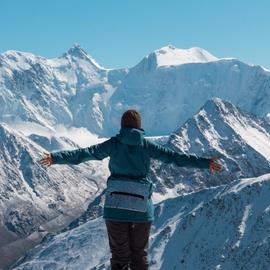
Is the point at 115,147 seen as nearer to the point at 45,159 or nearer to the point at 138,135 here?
the point at 138,135

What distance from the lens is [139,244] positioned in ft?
74.1

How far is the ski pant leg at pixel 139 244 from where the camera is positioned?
22.5m

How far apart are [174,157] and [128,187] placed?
1.85 meters

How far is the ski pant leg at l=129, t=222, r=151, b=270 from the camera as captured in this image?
22.5 m

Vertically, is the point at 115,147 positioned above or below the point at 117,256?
above

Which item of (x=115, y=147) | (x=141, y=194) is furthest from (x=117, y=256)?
(x=115, y=147)

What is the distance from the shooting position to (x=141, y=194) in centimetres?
2248

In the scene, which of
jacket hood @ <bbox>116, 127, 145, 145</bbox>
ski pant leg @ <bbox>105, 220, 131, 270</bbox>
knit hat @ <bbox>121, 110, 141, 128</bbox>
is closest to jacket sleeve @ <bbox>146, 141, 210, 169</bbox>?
jacket hood @ <bbox>116, 127, 145, 145</bbox>

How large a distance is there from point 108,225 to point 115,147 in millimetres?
2572

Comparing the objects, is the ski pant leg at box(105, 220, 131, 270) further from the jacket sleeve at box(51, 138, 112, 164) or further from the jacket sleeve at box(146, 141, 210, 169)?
the jacket sleeve at box(146, 141, 210, 169)

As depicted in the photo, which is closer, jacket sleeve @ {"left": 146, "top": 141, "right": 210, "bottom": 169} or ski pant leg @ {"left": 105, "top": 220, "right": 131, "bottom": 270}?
ski pant leg @ {"left": 105, "top": 220, "right": 131, "bottom": 270}

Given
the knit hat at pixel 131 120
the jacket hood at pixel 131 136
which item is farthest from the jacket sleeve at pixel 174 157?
the knit hat at pixel 131 120

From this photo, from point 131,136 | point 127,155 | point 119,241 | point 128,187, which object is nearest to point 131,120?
point 131,136

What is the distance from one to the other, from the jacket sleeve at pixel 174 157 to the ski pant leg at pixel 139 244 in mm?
2246
